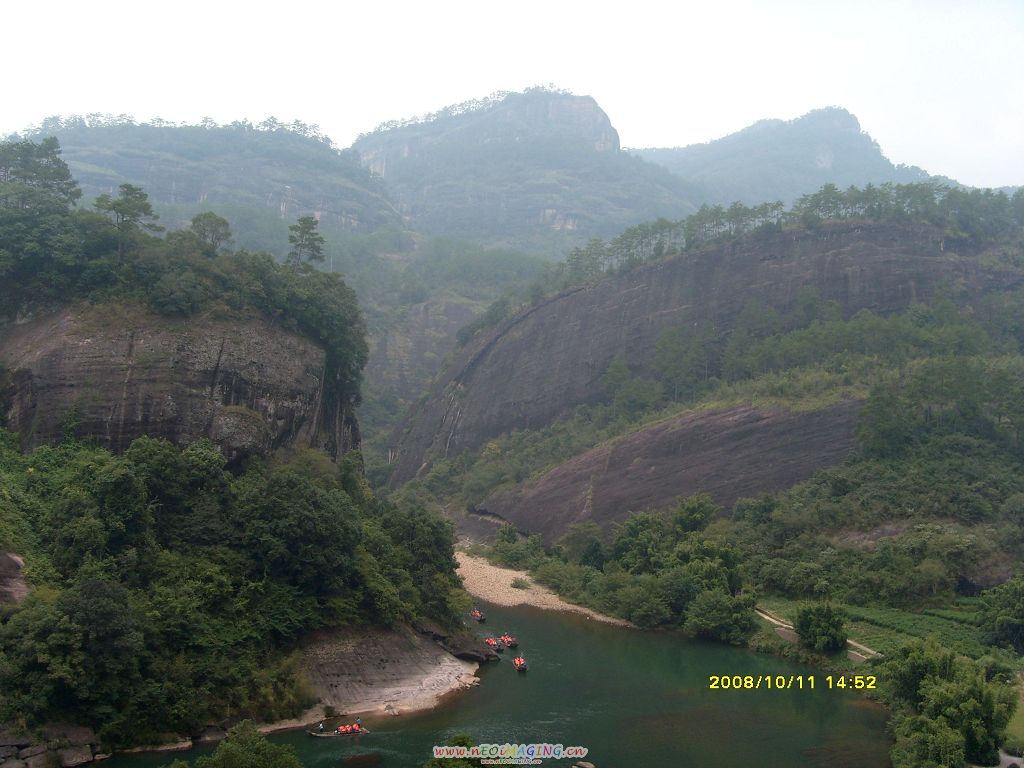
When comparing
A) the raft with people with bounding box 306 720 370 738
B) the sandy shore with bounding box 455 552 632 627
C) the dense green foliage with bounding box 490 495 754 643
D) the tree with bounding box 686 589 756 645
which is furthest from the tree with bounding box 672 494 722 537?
the raft with people with bounding box 306 720 370 738

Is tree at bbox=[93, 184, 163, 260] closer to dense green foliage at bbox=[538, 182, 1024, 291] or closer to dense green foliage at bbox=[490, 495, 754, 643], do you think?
dense green foliage at bbox=[490, 495, 754, 643]

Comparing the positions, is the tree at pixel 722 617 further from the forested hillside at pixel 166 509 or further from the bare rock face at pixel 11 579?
the bare rock face at pixel 11 579

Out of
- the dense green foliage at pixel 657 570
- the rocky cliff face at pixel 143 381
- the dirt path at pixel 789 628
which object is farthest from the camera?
the dense green foliage at pixel 657 570

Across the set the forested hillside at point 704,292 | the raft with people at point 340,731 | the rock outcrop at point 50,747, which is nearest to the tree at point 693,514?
the forested hillside at point 704,292

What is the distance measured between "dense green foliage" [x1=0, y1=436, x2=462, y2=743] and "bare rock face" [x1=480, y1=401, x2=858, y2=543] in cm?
2262

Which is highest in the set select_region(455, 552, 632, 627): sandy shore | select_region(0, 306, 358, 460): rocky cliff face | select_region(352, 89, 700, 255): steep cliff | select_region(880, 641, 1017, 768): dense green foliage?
select_region(352, 89, 700, 255): steep cliff

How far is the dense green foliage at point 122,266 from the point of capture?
36.9 m

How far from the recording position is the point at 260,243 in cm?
11400

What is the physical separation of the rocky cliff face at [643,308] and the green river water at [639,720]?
3845cm

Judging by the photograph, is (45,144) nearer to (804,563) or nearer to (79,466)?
(79,466)

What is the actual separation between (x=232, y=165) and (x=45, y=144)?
108766 millimetres

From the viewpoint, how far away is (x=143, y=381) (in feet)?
112

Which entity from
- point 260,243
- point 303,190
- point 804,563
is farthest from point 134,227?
point 303,190

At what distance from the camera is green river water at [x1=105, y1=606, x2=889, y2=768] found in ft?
78.9
